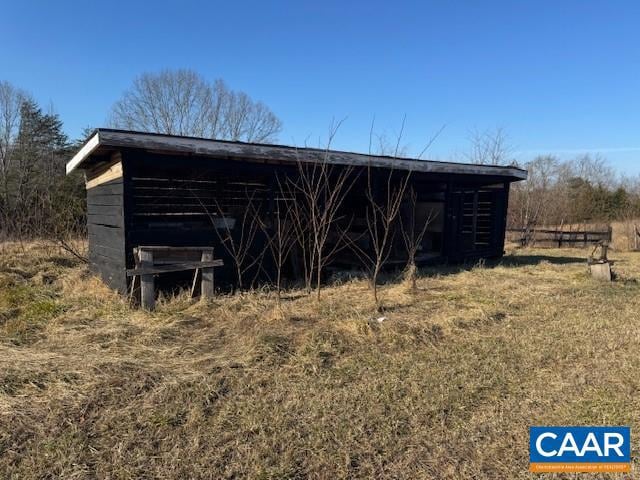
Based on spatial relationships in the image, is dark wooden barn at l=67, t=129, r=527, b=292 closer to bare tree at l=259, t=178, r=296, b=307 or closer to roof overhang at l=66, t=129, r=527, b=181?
roof overhang at l=66, t=129, r=527, b=181

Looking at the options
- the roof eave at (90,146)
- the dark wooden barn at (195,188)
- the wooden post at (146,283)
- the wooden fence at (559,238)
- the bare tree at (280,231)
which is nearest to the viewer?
the roof eave at (90,146)

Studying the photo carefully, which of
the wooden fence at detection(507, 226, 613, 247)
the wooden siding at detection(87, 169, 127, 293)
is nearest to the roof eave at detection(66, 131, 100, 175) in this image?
the wooden siding at detection(87, 169, 127, 293)

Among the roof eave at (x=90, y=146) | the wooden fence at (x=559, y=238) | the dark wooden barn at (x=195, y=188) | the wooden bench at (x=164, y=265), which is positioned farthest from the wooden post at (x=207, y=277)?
the wooden fence at (x=559, y=238)

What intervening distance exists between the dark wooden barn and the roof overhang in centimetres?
1

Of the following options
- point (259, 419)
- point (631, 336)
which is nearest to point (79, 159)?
point (259, 419)

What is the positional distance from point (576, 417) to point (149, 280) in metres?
4.76

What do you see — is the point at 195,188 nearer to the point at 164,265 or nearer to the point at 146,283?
the point at 164,265

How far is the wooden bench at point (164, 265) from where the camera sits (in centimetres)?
527

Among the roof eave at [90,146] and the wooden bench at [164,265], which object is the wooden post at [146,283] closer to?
the wooden bench at [164,265]

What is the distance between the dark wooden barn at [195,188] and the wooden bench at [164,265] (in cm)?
41

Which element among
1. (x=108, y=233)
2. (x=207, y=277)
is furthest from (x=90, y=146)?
(x=207, y=277)

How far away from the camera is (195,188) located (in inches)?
277

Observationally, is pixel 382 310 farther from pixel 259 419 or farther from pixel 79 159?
pixel 79 159

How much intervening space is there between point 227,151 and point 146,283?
6.99 ft
